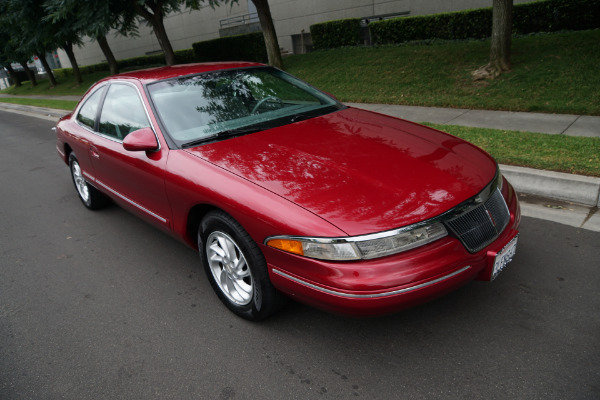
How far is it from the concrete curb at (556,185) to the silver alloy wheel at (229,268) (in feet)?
10.3

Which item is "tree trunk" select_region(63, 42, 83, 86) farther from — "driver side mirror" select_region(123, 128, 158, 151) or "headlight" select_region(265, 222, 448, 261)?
"headlight" select_region(265, 222, 448, 261)

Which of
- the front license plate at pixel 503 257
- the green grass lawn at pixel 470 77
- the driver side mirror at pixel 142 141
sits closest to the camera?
the front license plate at pixel 503 257

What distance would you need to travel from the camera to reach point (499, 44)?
928 centimetres

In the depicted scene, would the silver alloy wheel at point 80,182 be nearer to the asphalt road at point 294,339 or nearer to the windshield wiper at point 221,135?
the asphalt road at point 294,339

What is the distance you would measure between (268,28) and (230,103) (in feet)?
34.1

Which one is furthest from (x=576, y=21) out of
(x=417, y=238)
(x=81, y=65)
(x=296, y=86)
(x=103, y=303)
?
(x=81, y=65)

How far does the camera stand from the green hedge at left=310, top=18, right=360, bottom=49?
52.0 feet

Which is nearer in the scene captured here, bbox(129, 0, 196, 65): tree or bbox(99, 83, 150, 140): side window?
bbox(99, 83, 150, 140): side window

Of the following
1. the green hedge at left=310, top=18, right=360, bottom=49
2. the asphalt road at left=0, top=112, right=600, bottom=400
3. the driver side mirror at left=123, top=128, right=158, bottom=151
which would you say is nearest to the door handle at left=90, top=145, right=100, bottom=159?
the asphalt road at left=0, top=112, right=600, bottom=400

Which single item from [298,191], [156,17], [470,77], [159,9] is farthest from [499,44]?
[156,17]

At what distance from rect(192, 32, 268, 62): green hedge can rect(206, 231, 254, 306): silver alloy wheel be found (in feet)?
55.0

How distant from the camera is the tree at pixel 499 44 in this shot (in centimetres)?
888

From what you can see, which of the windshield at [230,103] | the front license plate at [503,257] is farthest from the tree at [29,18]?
the front license plate at [503,257]

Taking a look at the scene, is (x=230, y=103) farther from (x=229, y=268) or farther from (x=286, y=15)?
(x=286, y=15)
